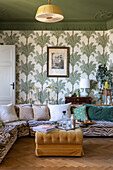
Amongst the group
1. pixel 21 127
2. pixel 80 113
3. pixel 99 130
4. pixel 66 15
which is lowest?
pixel 99 130

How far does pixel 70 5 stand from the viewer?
6.10 m

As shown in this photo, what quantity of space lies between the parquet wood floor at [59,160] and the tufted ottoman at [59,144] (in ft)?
0.33

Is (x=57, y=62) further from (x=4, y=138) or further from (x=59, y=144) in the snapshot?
(x=4, y=138)

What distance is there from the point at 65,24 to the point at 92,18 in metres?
0.98

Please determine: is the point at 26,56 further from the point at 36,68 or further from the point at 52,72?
the point at 52,72

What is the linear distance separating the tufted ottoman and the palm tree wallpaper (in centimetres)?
413

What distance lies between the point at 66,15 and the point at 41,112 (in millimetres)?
3490

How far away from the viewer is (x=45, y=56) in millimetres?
7715

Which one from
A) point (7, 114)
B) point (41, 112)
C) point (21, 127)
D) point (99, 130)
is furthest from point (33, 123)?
point (99, 130)

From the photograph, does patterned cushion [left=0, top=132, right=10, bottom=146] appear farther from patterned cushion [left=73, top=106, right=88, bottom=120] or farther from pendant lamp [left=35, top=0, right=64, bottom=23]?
pendant lamp [left=35, top=0, right=64, bottom=23]

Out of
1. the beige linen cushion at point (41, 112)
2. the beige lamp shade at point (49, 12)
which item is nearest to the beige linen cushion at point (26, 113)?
the beige linen cushion at point (41, 112)

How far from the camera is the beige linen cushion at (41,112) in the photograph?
516cm

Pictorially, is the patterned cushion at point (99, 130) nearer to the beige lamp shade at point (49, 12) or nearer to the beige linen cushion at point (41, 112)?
the beige linen cushion at point (41, 112)

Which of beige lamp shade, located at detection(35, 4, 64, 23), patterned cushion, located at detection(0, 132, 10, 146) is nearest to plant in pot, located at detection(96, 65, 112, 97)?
beige lamp shade, located at detection(35, 4, 64, 23)
